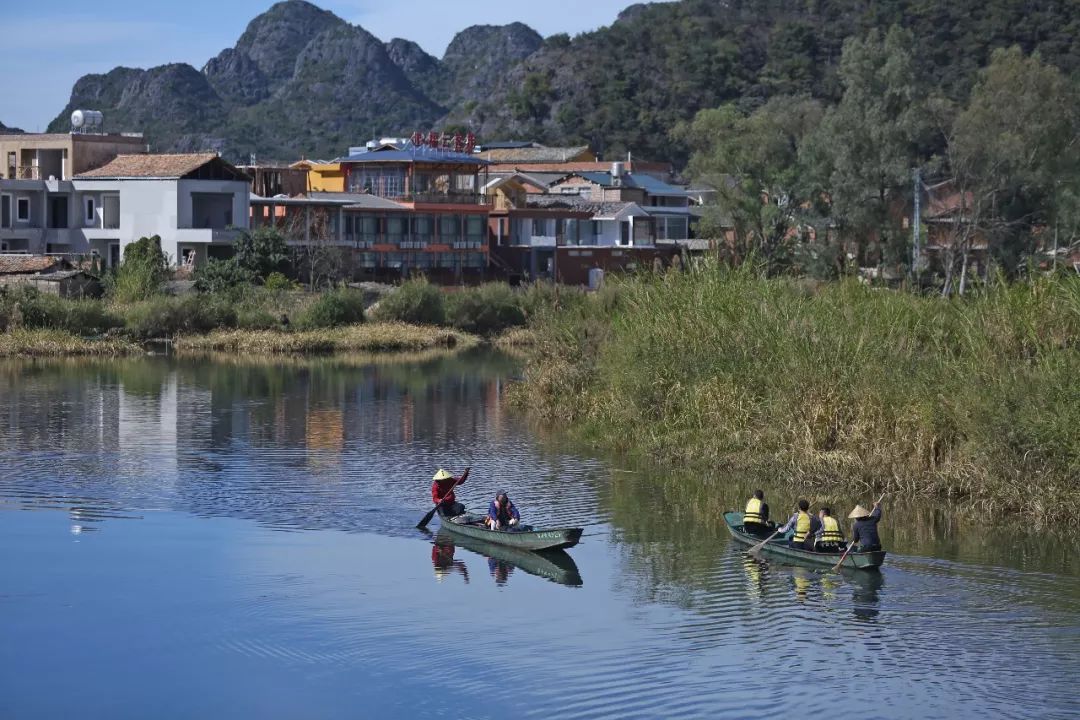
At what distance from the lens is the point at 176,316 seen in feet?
209

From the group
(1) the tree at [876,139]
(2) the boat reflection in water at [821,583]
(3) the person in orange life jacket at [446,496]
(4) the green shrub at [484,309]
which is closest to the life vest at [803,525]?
(2) the boat reflection in water at [821,583]

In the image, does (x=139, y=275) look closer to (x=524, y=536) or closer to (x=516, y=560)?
(x=516, y=560)

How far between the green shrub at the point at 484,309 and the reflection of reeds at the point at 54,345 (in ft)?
54.1

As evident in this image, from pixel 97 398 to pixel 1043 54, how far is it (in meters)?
94.9

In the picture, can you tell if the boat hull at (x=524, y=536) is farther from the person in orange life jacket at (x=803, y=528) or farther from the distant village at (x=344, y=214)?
the distant village at (x=344, y=214)

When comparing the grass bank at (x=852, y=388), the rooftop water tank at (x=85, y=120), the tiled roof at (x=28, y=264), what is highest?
the rooftop water tank at (x=85, y=120)

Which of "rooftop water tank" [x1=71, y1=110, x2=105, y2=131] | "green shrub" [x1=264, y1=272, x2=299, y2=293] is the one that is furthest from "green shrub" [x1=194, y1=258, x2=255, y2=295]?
"rooftop water tank" [x1=71, y1=110, x2=105, y2=131]

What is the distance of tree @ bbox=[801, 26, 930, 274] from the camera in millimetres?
64125

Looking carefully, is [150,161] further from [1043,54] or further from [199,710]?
[1043,54]

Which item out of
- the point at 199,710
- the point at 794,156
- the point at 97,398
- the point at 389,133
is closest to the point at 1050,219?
the point at 794,156

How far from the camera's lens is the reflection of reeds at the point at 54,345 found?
57.7 metres

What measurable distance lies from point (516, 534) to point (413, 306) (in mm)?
44082

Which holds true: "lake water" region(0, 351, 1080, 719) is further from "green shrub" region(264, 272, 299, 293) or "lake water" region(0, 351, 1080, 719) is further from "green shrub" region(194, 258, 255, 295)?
"green shrub" region(264, 272, 299, 293)

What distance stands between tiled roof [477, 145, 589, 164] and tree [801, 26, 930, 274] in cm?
4985
